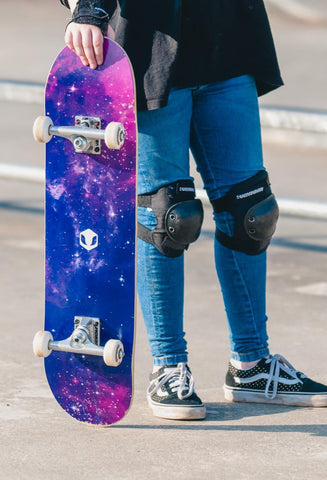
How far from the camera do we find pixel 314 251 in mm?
5504

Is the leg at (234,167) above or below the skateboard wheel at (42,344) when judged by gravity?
above

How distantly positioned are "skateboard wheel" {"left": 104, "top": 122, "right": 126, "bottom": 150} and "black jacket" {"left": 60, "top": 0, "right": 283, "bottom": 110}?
0.62ft

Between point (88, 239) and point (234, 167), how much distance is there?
51 cm

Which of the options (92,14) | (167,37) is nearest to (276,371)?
(167,37)

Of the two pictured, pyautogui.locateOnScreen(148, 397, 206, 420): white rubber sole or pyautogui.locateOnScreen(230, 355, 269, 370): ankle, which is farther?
pyautogui.locateOnScreen(230, 355, 269, 370): ankle

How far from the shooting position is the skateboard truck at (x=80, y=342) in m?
3.07

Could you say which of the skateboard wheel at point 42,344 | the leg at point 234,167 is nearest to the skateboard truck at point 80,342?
the skateboard wheel at point 42,344

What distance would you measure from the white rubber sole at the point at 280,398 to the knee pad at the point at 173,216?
1.71 ft

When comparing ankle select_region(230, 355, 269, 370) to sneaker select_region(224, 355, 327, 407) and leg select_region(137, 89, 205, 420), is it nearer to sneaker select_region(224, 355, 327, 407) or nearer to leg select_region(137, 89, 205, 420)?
sneaker select_region(224, 355, 327, 407)

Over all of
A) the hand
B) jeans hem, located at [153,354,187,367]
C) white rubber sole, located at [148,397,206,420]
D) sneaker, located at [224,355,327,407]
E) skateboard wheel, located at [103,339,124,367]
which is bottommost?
white rubber sole, located at [148,397,206,420]

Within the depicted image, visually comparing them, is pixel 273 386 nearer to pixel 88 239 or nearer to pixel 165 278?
pixel 165 278

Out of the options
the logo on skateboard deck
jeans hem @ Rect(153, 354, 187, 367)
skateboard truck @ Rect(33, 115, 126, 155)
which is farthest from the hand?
jeans hem @ Rect(153, 354, 187, 367)

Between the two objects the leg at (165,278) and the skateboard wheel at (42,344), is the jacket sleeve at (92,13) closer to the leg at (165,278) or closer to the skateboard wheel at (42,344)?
Answer: the leg at (165,278)

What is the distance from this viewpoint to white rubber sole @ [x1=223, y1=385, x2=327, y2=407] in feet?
11.0
